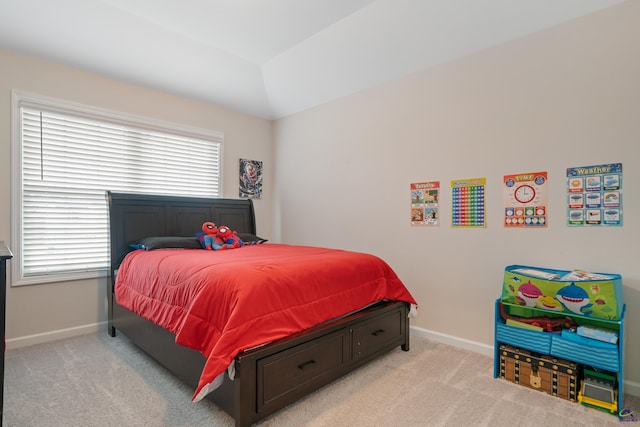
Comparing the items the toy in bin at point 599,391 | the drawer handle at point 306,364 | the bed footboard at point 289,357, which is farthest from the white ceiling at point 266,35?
the drawer handle at point 306,364

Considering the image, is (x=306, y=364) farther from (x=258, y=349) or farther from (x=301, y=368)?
(x=258, y=349)

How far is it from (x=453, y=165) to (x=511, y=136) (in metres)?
0.48

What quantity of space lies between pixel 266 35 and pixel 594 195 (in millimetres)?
2900

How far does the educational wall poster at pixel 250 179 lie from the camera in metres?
4.40

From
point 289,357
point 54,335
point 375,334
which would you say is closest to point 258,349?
point 289,357

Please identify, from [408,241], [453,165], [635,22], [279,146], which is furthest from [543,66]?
[279,146]

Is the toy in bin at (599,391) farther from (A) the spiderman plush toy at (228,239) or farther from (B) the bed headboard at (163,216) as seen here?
(B) the bed headboard at (163,216)

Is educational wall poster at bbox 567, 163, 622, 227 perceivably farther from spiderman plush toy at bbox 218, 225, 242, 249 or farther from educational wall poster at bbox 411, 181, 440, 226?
spiderman plush toy at bbox 218, 225, 242, 249

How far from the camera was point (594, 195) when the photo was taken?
88.4 inches

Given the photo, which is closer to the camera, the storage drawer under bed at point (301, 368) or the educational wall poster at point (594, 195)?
the storage drawer under bed at point (301, 368)

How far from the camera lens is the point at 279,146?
4.65 metres

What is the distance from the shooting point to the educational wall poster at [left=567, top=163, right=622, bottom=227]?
2.17 meters

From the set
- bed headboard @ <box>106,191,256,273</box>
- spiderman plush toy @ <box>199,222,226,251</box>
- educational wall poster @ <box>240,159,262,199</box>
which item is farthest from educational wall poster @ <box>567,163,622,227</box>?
educational wall poster @ <box>240,159,262,199</box>

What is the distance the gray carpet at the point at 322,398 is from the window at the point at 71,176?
2.89 feet
